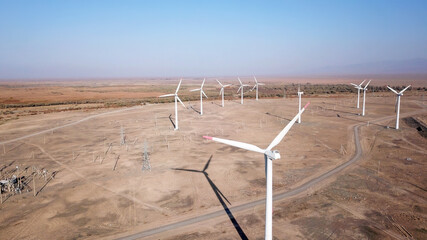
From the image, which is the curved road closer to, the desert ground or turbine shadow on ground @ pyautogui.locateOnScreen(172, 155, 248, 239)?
the desert ground

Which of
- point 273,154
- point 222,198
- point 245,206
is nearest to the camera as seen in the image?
point 273,154

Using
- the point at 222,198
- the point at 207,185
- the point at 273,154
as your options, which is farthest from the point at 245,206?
the point at 273,154

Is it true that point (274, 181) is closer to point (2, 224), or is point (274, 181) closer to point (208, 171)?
point (208, 171)

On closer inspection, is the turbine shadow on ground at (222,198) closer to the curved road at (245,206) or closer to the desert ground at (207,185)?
the desert ground at (207,185)

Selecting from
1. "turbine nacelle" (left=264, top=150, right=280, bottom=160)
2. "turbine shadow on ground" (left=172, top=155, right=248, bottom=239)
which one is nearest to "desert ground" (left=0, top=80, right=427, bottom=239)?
"turbine shadow on ground" (left=172, top=155, right=248, bottom=239)

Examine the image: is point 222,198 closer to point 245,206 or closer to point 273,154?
point 245,206

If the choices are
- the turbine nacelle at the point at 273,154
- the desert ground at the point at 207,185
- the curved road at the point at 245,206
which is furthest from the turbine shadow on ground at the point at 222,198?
the turbine nacelle at the point at 273,154

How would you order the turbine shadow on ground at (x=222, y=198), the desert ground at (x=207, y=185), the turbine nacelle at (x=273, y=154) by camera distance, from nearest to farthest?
the turbine nacelle at (x=273, y=154) < the turbine shadow on ground at (x=222, y=198) < the desert ground at (x=207, y=185)

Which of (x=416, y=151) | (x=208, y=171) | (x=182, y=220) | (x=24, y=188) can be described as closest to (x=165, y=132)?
(x=208, y=171)

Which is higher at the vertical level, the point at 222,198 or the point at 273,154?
the point at 273,154
